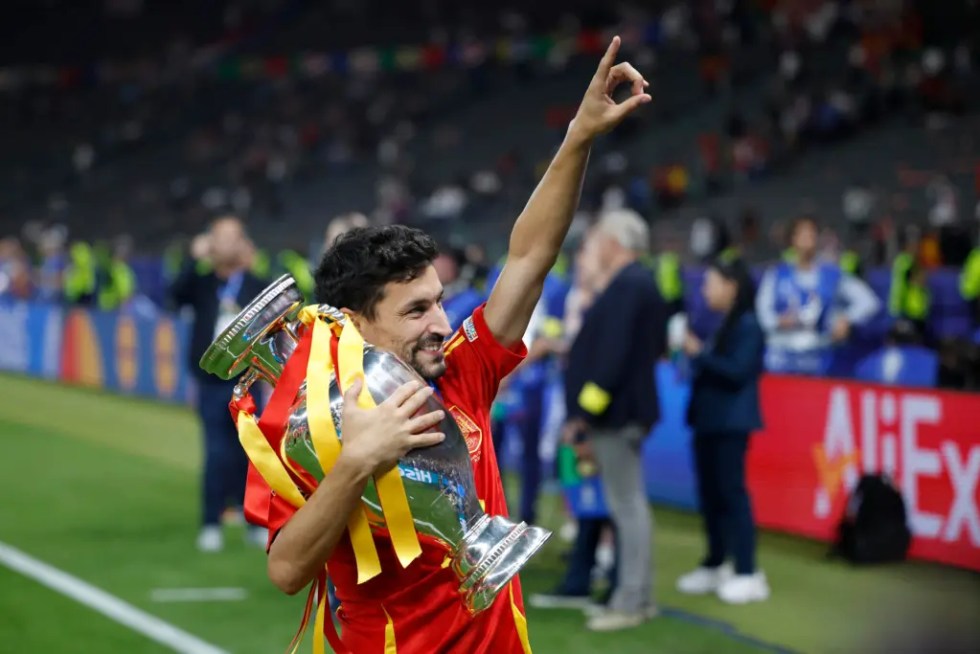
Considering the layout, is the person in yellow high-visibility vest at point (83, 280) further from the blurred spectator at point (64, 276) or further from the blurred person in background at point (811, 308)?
the blurred person in background at point (811, 308)

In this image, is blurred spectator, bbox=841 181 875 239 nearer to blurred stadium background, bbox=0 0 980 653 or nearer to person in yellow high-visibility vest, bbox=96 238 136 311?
blurred stadium background, bbox=0 0 980 653

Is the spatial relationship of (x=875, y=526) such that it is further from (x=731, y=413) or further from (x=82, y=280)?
(x=82, y=280)

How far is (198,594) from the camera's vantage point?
7.78 m

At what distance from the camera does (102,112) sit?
40.2m

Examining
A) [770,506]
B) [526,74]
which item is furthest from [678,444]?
[526,74]

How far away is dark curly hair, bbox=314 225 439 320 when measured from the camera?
2701 mm

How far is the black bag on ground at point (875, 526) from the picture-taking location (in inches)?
320

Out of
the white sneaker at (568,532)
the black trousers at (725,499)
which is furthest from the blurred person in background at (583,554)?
the white sneaker at (568,532)

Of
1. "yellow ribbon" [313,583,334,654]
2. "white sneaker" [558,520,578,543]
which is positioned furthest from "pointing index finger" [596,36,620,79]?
"white sneaker" [558,520,578,543]

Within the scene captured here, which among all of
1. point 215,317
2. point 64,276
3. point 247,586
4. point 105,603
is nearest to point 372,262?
point 105,603

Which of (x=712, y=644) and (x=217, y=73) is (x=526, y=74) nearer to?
(x=217, y=73)

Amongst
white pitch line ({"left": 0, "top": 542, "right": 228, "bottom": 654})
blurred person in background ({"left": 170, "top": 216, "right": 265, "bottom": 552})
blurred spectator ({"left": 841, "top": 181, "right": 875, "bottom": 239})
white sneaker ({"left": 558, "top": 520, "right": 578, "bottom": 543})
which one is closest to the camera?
white pitch line ({"left": 0, "top": 542, "right": 228, "bottom": 654})

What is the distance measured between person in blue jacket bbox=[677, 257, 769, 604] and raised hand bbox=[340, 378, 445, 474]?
519cm

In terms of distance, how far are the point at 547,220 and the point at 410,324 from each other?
445 millimetres
